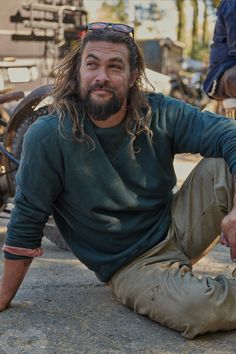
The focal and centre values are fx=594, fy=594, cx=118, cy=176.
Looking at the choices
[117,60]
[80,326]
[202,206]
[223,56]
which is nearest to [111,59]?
[117,60]

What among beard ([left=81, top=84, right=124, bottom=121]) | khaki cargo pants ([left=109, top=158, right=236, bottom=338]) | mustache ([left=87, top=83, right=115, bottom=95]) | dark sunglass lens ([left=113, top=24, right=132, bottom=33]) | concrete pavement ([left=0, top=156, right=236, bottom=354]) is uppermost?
dark sunglass lens ([left=113, top=24, right=132, bottom=33])

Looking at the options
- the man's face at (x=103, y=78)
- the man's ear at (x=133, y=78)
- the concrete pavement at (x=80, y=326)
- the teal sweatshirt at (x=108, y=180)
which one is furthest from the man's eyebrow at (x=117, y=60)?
the concrete pavement at (x=80, y=326)

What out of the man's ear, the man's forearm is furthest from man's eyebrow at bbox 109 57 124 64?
the man's forearm

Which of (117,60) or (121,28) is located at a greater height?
(121,28)

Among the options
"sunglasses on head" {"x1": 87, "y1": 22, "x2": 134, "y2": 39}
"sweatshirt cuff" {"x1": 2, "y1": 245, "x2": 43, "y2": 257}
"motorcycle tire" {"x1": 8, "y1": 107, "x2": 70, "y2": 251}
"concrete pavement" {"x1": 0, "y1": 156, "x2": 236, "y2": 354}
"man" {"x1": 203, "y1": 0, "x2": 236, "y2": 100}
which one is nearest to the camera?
"concrete pavement" {"x1": 0, "y1": 156, "x2": 236, "y2": 354}

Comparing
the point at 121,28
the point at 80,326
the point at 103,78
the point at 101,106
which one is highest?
the point at 121,28

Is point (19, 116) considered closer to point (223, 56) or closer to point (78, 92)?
point (78, 92)

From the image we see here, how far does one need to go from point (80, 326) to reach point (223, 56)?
2113mm

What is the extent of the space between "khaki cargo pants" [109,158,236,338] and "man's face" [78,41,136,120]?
563mm

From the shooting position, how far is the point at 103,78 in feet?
8.70

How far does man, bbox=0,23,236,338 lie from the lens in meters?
2.64

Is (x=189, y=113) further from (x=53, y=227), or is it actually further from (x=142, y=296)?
(x=53, y=227)

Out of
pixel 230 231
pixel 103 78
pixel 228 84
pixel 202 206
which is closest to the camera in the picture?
pixel 230 231

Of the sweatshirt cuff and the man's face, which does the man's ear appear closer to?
the man's face
